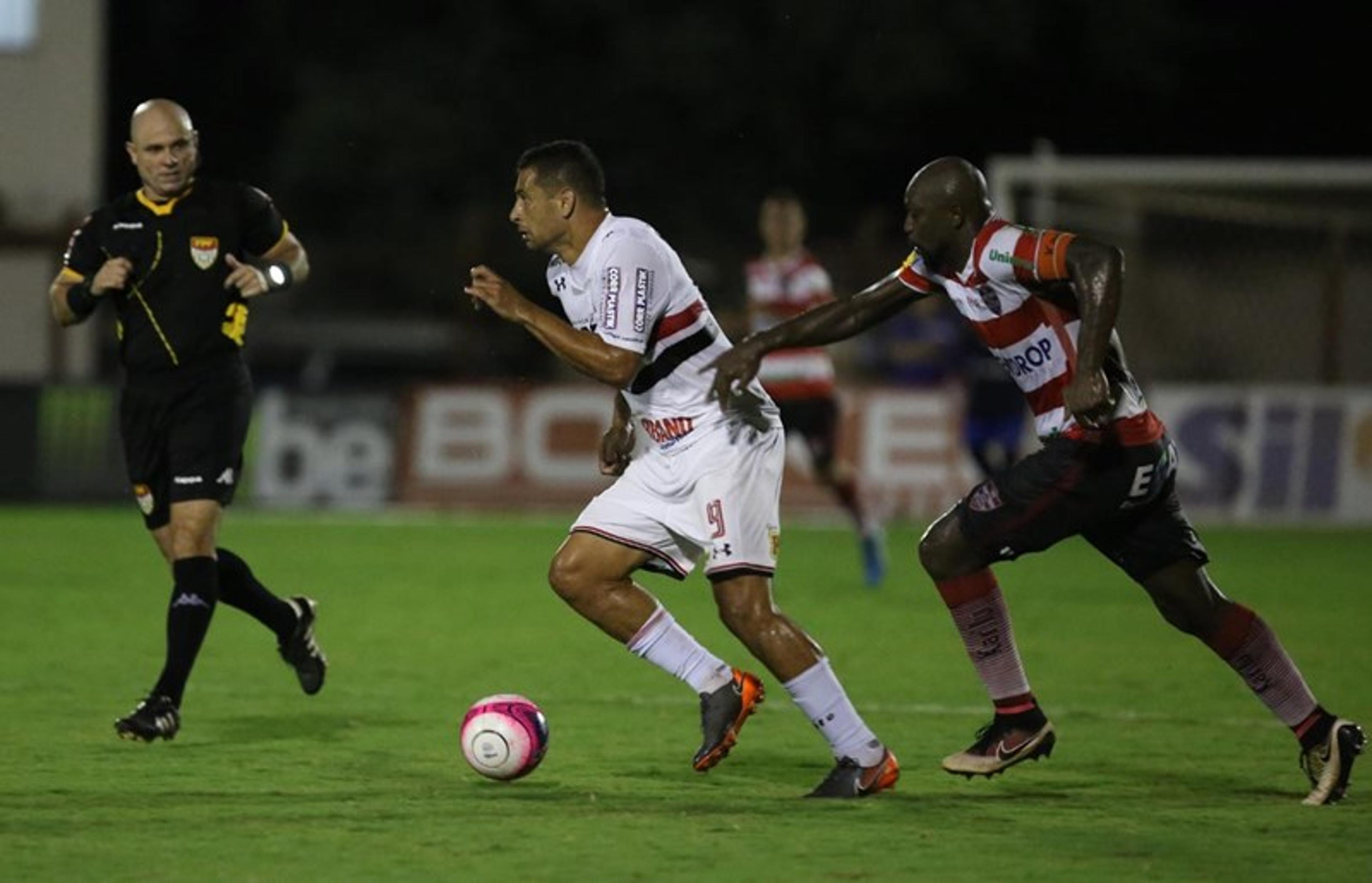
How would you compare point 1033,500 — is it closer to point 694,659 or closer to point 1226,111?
point 694,659

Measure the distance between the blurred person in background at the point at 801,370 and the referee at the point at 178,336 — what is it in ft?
20.8

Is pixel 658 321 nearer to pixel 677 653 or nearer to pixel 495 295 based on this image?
pixel 495 295

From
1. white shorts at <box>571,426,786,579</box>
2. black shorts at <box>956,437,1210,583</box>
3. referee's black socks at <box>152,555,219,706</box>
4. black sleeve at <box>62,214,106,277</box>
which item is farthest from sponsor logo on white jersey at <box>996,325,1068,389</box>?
black sleeve at <box>62,214,106,277</box>

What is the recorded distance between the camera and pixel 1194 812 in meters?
7.46

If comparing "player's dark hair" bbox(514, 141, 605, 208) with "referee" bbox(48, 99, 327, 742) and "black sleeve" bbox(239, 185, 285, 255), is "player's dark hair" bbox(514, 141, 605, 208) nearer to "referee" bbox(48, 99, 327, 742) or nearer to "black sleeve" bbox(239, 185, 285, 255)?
"referee" bbox(48, 99, 327, 742)

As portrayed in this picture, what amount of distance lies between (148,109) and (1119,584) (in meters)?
8.68

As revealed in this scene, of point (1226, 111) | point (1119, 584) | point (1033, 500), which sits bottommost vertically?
point (1119, 584)

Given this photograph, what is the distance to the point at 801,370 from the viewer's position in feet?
50.0

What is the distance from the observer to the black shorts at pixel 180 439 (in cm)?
902

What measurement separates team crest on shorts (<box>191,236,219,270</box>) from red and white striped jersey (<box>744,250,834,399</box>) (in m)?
6.35

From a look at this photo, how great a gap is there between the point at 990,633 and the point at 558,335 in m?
1.79

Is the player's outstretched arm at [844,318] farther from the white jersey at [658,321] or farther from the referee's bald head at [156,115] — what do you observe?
the referee's bald head at [156,115]

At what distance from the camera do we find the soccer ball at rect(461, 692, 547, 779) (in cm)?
773

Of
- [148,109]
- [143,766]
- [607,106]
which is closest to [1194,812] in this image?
[143,766]
